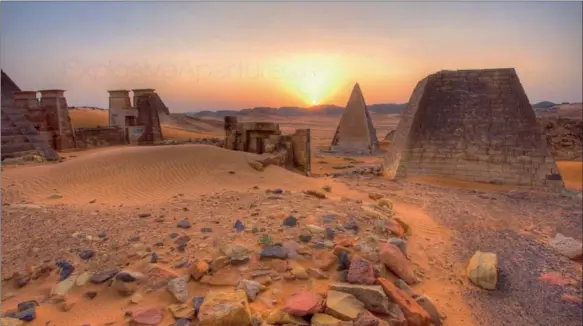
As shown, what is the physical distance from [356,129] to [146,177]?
13.7 metres

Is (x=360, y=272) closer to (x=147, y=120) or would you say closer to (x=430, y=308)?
(x=430, y=308)

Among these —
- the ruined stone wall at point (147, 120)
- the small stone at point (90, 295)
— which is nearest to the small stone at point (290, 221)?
the small stone at point (90, 295)

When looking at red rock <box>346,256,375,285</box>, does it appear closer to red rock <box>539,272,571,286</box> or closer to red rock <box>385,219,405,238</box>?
red rock <box>385,219,405,238</box>

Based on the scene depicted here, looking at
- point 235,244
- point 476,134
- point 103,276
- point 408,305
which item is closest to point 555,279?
point 408,305

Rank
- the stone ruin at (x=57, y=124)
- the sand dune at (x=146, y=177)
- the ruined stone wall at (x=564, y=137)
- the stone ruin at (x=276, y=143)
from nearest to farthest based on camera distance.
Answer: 1. the sand dune at (x=146, y=177)
2. the stone ruin at (x=276, y=143)
3. the stone ruin at (x=57, y=124)
4. the ruined stone wall at (x=564, y=137)

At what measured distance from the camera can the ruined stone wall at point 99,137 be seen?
64.2ft

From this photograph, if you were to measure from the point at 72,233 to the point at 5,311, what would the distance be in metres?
1.36

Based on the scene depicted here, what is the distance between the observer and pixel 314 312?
9.82 ft

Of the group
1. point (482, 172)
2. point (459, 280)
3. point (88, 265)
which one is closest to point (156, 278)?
point (88, 265)

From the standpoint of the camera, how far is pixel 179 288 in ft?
10.7

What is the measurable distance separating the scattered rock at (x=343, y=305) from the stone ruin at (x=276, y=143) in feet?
23.8

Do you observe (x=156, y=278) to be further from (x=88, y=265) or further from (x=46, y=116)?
(x=46, y=116)

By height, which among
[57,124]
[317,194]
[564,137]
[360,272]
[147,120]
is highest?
[147,120]

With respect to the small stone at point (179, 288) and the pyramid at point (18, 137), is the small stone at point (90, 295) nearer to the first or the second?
the small stone at point (179, 288)
